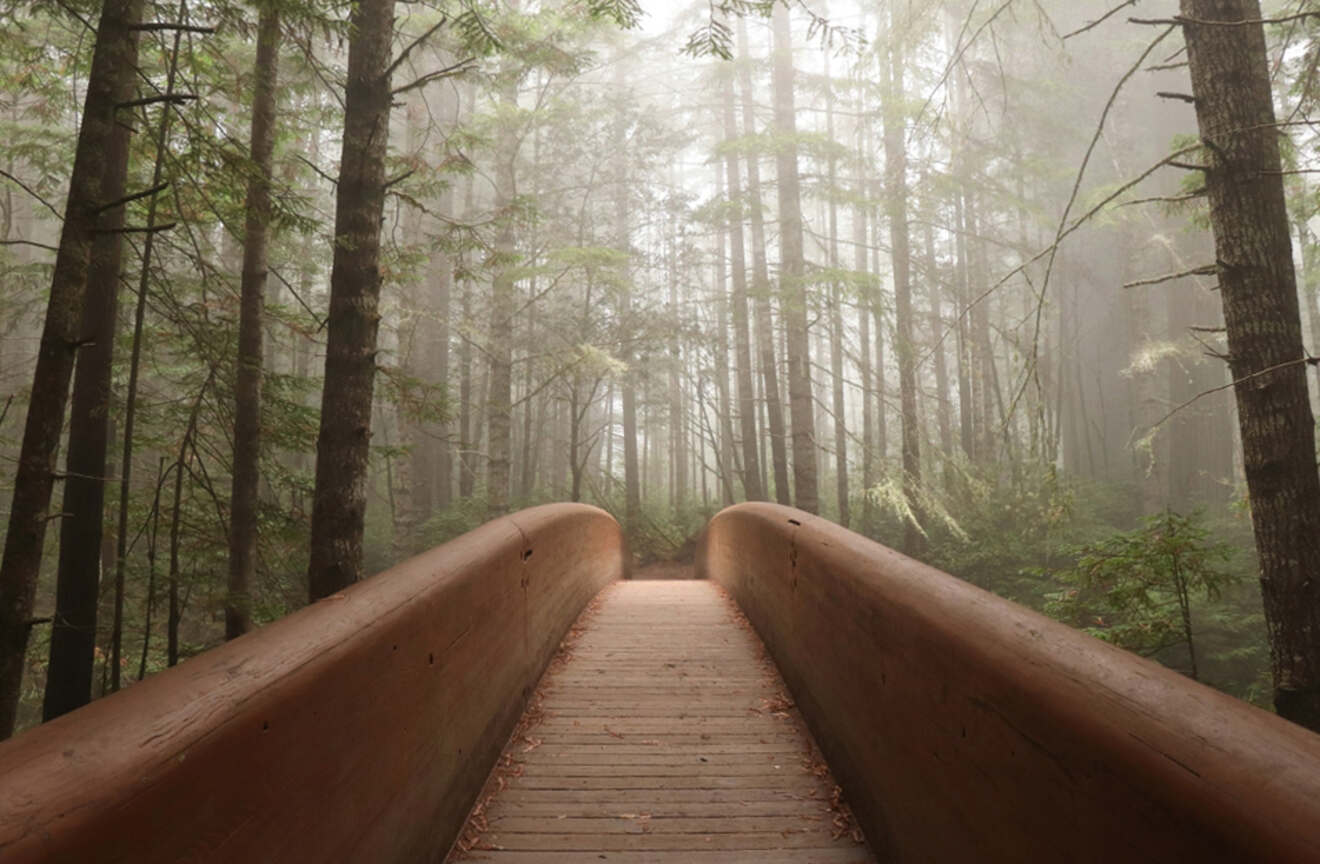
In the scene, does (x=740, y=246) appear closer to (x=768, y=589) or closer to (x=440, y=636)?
(x=768, y=589)

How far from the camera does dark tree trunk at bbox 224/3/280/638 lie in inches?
195

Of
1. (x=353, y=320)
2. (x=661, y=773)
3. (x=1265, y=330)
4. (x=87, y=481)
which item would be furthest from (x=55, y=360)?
(x=1265, y=330)

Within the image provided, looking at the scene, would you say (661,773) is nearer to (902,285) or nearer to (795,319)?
(795,319)

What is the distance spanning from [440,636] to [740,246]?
13299mm

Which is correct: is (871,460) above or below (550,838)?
above

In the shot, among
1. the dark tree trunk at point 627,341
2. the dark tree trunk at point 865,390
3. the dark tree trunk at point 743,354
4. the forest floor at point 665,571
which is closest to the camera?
the dark tree trunk at point 865,390

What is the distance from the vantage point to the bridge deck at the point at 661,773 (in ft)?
7.63

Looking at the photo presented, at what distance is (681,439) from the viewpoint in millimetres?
23688

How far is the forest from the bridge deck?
185 centimetres

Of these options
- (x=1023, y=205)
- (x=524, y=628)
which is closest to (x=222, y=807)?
(x=524, y=628)

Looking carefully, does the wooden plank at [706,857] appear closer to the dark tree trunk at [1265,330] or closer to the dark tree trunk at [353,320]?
the dark tree trunk at [353,320]

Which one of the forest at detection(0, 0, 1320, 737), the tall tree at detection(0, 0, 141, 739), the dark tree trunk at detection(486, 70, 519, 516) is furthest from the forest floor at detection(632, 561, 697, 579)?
the tall tree at detection(0, 0, 141, 739)

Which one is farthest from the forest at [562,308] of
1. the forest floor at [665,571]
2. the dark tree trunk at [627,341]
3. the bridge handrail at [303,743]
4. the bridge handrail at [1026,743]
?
the bridge handrail at [1026,743]

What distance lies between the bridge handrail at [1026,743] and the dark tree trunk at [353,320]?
300 centimetres
